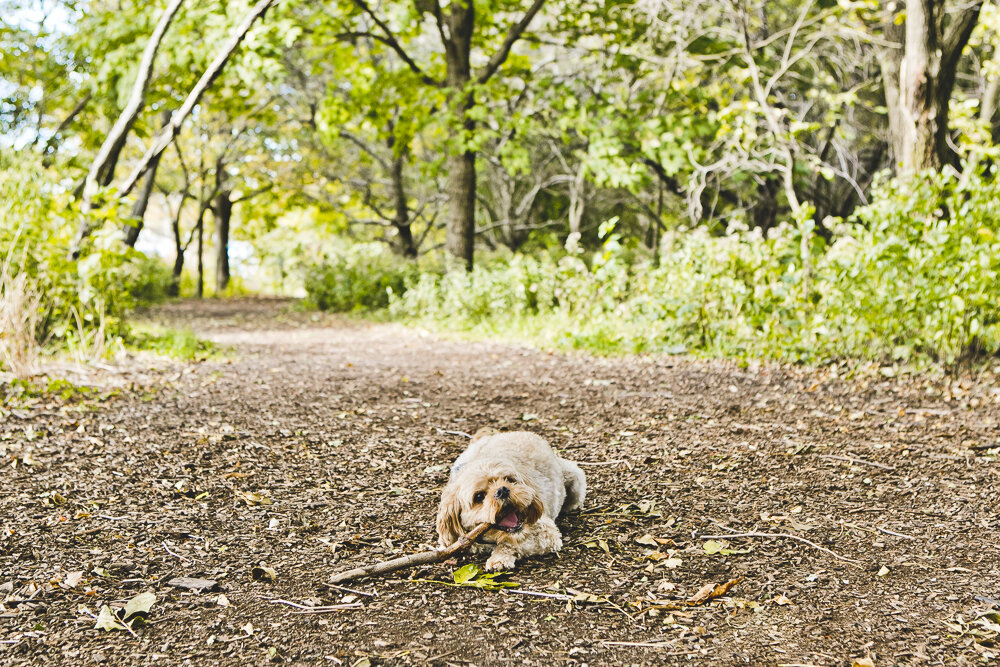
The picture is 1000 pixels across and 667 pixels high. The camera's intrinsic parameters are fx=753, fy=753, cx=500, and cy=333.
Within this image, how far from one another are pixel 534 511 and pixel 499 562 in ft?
0.78

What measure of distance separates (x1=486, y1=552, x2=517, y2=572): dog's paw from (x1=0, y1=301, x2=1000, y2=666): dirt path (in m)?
0.06

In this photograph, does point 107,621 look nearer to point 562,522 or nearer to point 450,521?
point 450,521

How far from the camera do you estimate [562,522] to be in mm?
3375

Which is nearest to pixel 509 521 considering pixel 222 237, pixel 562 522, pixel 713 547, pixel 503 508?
pixel 503 508

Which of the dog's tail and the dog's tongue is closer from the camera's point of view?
the dog's tongue

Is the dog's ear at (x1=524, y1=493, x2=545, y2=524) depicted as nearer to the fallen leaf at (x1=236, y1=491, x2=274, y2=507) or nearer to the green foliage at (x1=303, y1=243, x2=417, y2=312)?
the fallen leaf at (x1=236, y1=491, x2=274, y2=507)

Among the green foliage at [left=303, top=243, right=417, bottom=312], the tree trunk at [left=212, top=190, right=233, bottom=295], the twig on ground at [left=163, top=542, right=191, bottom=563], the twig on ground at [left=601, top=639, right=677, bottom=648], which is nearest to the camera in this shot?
the twig on ground at [left=601, top=639, right=677, bottom=648]

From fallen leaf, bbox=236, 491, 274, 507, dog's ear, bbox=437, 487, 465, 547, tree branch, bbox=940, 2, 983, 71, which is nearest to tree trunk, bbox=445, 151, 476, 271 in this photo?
tree branch, bbox=940, 2, 983, 71

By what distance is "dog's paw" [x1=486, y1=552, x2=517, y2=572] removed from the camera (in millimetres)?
2805

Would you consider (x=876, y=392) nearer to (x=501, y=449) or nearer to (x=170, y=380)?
(x=501, y=449)

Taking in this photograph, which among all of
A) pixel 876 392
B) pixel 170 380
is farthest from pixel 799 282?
pixel 170 380

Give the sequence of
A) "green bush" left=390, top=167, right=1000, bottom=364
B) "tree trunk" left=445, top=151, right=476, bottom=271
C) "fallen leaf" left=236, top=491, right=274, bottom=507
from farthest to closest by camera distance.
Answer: "tree trunk" left=445, top=151, right=476, bottom=271
"green bush" left=390, top=167, right=1000, bottom=364
"fallen leaf" left=236, top=491, right=274, bottom=507

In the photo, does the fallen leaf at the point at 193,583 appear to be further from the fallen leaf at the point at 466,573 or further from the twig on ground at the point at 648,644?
the twig on ground at the point at 648,644

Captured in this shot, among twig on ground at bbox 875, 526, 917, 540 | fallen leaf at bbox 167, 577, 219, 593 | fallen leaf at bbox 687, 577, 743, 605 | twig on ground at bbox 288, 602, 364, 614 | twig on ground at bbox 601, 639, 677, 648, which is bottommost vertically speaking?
twig on ground at bbox 601, 639, 677, 648
